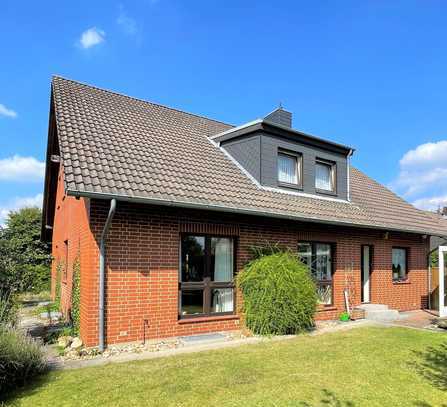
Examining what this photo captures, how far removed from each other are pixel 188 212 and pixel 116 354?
335cm

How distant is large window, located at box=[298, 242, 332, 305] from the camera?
479 inches

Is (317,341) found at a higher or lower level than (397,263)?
lower

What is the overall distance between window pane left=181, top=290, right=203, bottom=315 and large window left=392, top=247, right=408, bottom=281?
28.9 ft

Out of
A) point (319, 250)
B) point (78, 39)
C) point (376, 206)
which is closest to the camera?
point (78, 39)

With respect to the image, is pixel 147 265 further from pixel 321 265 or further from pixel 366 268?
pixel 366 268

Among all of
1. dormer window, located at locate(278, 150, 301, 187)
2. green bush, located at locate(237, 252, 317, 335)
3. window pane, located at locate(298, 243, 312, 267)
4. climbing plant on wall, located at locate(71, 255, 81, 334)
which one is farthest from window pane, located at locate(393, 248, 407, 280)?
climbing plant on wall, located at locate(71, 255, 81, 334)

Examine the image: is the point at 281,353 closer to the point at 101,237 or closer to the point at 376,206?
the point at 101,237

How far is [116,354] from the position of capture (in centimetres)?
763

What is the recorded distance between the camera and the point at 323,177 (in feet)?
45.4

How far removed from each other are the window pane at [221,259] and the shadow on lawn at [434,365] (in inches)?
177

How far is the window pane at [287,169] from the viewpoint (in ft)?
41.0

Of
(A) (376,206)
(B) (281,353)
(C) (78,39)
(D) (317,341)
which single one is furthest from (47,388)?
(A) (376,206)

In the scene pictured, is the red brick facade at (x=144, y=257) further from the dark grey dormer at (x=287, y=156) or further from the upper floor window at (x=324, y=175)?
the upper floor window at (x=324, y=175)

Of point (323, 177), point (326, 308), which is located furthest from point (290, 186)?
point (326, 308)
